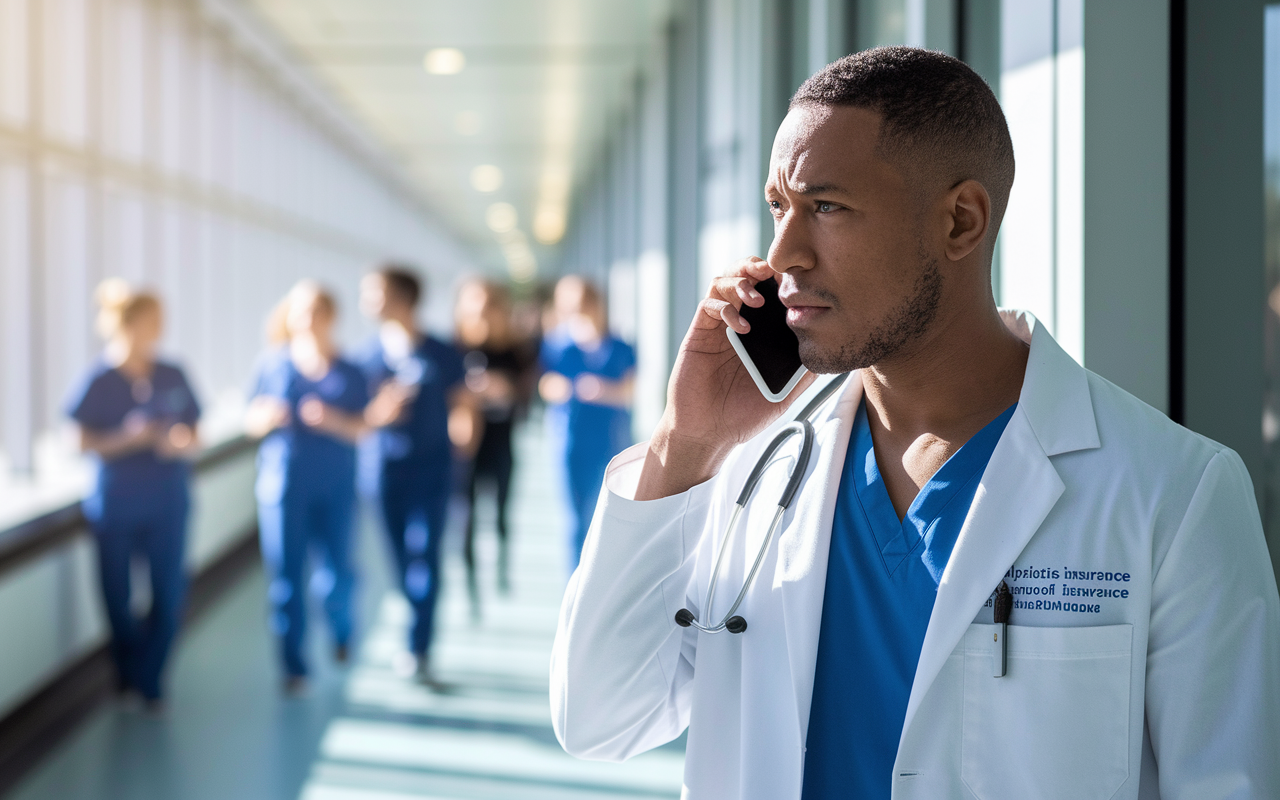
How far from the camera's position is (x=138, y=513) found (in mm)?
4227

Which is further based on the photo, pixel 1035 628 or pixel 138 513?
pixel 138 513

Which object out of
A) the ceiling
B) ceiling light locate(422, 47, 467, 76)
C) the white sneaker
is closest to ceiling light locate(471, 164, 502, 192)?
the ceiling

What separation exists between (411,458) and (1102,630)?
391cm

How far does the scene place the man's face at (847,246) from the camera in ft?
3.60

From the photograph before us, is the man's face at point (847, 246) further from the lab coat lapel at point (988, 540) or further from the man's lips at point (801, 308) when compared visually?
the lab coat lapel at point (988, 540)

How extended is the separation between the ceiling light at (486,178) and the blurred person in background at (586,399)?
Answer: 10177mm

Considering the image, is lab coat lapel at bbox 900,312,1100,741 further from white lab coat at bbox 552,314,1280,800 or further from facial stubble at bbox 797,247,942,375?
facial stubble at bbox 797,247,942,375

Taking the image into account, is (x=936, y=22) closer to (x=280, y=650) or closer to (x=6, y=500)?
(x=280, y=650)

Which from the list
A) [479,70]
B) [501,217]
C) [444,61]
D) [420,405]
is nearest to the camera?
[420,405]

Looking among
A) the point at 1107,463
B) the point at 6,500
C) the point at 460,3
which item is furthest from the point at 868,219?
the point at 460,3

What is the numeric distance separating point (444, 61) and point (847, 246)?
8.22 meters

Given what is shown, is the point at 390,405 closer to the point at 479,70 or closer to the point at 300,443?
the point at 300,443

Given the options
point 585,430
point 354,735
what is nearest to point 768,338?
point 354,735

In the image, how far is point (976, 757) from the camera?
1043mm
